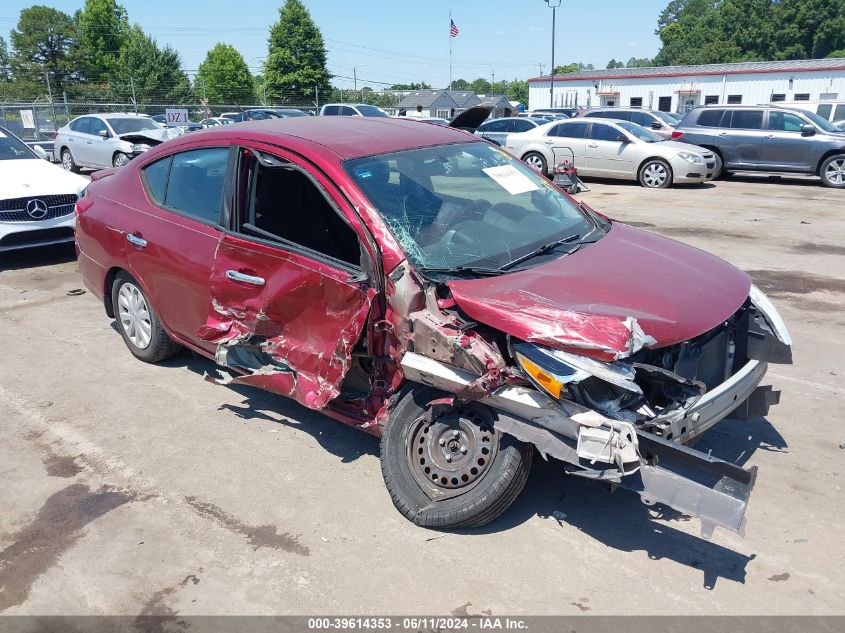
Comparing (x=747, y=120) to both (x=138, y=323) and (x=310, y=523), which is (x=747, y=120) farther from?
(x=310, y=523)

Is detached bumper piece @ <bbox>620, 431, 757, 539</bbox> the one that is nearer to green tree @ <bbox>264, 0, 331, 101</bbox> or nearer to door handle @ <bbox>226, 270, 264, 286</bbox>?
door handle @ <bbox>226, 270, 264, 286</bbox>

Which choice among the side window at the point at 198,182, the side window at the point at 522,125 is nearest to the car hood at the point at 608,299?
the side window at the point at 198,182

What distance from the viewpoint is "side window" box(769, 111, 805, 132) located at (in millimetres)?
15781

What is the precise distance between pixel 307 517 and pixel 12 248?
6637 mm

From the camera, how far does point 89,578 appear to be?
3020 mm

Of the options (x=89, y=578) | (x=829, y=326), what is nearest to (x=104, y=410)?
(x=89, y=578)

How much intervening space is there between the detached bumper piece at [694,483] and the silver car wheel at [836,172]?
1556cm

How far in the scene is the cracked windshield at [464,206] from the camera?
354 centimetres

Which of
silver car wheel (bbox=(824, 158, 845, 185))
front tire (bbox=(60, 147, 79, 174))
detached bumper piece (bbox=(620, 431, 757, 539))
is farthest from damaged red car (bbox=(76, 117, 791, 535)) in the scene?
front tire (bbox=(60, 147, 79, 174))

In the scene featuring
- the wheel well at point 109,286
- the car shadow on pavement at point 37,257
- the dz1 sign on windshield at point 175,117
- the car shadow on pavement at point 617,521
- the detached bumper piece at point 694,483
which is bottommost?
the car shadow on pavement at point 617,521

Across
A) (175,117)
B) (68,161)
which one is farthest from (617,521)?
(175,117)

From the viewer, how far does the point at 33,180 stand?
8.46m

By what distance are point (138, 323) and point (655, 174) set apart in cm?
1329

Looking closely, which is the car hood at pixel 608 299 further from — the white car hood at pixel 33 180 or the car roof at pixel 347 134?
the white car hood at pixel 33 180
